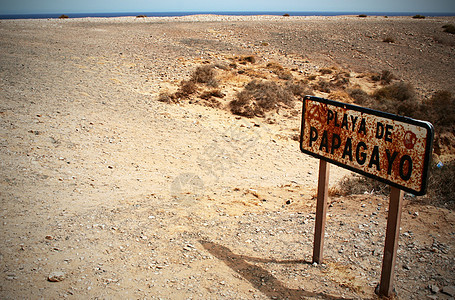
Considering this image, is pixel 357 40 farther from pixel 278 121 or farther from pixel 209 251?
pixel 209 251

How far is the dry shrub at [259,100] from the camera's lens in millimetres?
12688

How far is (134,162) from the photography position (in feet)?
24.3

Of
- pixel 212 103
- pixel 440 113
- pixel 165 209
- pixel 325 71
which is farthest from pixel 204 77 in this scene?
pixel 165 209

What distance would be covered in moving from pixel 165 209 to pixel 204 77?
10.4 meters

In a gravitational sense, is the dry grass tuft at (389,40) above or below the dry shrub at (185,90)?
above

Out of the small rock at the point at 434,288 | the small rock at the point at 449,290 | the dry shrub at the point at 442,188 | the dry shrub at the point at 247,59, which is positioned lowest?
the small rock at the point at 434,288

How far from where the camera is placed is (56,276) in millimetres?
3395

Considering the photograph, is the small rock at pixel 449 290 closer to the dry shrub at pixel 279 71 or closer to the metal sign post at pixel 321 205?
the metal sign post at pixel 321 205

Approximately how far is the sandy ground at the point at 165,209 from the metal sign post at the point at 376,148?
0.77 meters

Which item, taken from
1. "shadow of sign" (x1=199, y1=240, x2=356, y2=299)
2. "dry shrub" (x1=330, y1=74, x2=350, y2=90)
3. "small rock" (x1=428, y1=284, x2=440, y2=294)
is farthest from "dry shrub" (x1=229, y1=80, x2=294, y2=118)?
"small rock" (x1=428, y1=284, x2=440, y2=294)

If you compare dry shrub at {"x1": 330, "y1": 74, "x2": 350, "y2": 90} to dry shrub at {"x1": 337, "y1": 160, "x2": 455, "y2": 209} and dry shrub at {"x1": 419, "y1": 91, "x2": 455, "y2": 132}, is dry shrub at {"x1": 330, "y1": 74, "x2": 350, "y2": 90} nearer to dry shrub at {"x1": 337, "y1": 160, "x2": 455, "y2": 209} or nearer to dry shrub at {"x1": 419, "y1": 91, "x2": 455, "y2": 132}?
dry shrub at {"x1": 419, "y1": 91, "x2": 455, "y2": 132}

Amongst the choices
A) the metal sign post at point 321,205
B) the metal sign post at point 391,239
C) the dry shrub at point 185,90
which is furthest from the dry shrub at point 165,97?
the metal sign post at point 391,239

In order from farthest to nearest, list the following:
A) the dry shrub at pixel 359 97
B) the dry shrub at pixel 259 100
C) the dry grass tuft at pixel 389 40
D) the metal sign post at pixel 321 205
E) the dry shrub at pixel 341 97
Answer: the dry grass tuft at pixel 389 40
the dry shrub at pixel 341 97
the dry shrub at pixel 359 97
the dry shrub at pixel 259 100
the metal sign post at pixel 321 205

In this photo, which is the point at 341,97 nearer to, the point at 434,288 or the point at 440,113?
the point at 440,113
